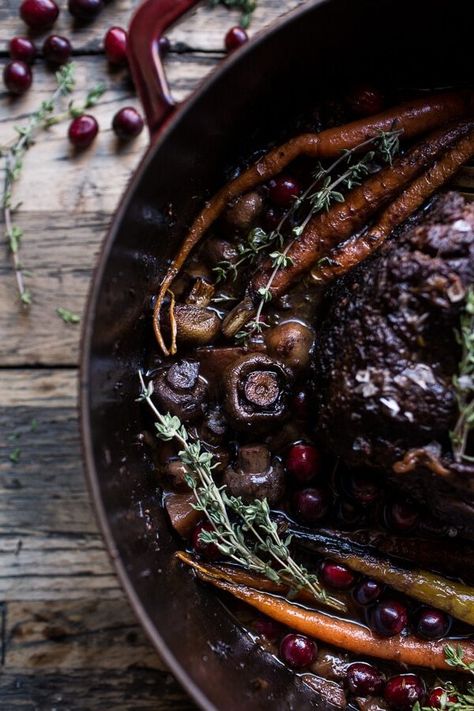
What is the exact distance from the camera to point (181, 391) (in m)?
2.57

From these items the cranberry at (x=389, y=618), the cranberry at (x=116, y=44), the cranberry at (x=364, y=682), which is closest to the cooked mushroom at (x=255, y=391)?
the cranberry at (x=389, y=618)

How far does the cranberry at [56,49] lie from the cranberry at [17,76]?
0.08m

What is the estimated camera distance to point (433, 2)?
2.43 meters

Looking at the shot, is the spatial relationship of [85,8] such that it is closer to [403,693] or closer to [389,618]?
[389,618]

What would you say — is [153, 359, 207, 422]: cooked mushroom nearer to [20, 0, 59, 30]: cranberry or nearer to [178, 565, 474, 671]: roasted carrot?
[178, 565, 474, 671]: roasted carrot

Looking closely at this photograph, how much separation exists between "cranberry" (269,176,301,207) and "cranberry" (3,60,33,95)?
0.87 metres

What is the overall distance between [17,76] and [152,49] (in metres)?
0.82

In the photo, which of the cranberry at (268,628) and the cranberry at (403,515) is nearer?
the cranberry at (403,515)

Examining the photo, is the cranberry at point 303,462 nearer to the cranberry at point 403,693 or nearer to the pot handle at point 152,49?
the cranberry at point 403,693

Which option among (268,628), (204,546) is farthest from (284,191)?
(268,628)

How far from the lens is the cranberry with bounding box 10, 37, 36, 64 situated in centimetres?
274

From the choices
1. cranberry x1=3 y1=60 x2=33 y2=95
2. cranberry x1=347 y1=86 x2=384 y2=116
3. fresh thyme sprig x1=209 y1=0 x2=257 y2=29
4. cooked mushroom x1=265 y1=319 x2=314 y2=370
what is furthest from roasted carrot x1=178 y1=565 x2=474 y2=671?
fresh thyme sprig x1=209 y1=0 x2=257 y2=29

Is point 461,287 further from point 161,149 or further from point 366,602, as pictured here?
point 366,602

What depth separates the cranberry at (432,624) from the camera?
2564mm
